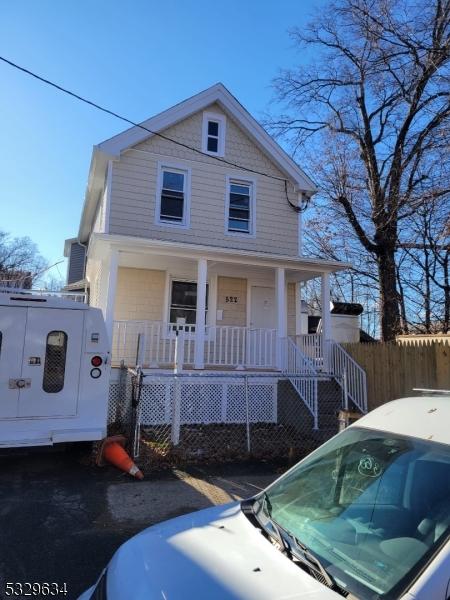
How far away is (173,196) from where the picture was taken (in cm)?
1264

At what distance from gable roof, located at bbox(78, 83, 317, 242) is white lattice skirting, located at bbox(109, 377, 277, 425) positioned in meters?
6.29

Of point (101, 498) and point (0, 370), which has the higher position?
Answer: point (0, 370)

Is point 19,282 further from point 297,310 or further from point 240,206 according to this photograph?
point 297,310

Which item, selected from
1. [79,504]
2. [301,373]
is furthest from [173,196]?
[79,504]

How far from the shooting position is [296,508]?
2572 millimetres

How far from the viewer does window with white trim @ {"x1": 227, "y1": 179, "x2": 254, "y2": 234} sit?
43.4 ft

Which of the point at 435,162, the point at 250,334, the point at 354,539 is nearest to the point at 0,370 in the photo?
the point at 354,539

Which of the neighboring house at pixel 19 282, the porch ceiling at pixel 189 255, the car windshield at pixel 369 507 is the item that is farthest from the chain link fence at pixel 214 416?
the car windshield at pixel 369 507

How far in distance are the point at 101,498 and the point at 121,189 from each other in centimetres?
854

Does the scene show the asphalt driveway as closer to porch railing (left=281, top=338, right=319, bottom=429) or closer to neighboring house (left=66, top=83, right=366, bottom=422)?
porch railing (left=281, top=338, right=319, bottom=429)

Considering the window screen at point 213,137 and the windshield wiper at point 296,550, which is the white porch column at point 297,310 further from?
the windshield wiper at point 296,550

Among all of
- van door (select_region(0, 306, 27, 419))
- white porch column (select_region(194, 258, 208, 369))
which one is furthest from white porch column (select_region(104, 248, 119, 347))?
van door (select_region(0, 306, 27, 419))

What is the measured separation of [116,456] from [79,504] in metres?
1.48

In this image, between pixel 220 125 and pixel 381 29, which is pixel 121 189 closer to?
pixel 220 125
